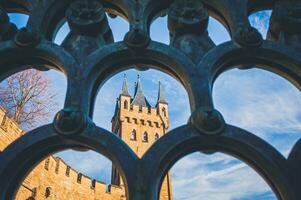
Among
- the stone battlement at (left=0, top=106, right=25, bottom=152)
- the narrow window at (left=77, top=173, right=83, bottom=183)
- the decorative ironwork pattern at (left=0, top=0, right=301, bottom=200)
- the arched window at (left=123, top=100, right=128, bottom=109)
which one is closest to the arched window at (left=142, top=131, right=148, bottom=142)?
the arched window at (left=123, top=100, right=128, bottom=109)

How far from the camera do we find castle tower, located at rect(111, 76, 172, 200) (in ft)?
131

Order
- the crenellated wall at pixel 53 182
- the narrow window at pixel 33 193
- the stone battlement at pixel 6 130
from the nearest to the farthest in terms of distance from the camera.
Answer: the stone battlement at pixel 6 130 → the crenellated wall at pixel 53 182 → the narrow window at pixel 33 193

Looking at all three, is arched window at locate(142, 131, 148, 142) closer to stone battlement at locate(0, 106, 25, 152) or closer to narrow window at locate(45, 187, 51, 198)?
narrow window at locate(45, 187, 51, 198)

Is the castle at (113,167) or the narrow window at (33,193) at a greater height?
the castle at (113,167)

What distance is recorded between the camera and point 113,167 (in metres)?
3.40

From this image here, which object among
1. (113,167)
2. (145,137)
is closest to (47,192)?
(113,167)

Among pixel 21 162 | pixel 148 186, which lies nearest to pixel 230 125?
pixel 148 186

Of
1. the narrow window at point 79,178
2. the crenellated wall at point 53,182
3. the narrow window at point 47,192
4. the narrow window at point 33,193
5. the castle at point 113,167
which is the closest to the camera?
the crenellated wall at point 53,182

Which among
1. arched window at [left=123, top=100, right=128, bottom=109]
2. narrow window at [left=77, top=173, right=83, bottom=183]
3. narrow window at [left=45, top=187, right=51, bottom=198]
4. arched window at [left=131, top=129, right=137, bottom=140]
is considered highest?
arched window at [left=123, top=100, right=128, bottom=109]

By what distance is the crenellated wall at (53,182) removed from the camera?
1021 centimetres

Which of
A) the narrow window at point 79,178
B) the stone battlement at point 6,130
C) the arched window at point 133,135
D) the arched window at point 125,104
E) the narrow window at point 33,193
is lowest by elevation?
the narrow window at point 33,193

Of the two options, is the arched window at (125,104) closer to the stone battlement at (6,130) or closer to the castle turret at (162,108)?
the castle turret at (162,108)

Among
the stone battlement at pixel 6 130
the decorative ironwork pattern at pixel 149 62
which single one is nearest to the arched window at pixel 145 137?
the stone battlement at pixel 6 130

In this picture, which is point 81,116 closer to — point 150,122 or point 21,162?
point 21,162
